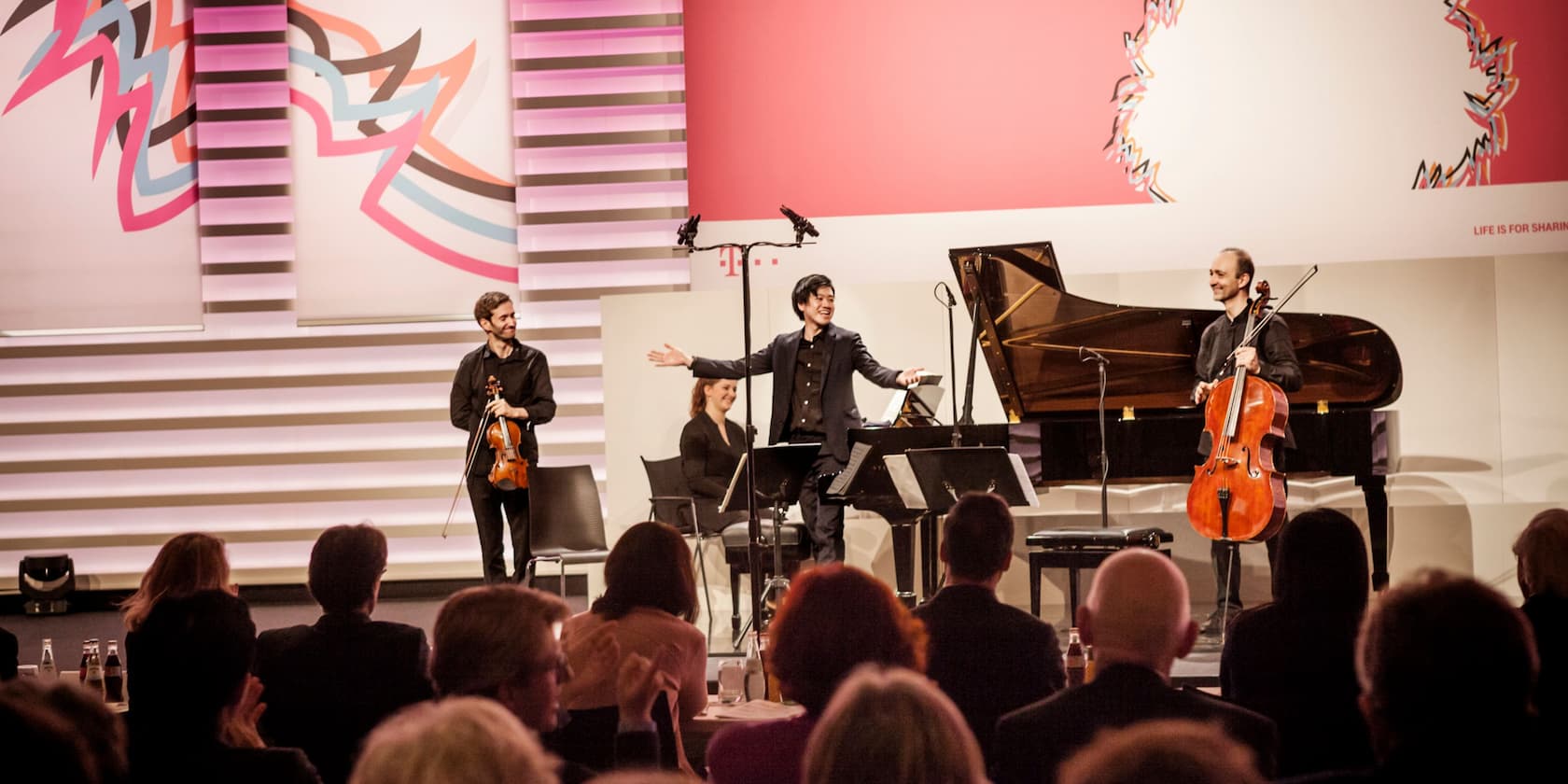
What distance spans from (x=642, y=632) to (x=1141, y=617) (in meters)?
1.05

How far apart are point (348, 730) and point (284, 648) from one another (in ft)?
0.79

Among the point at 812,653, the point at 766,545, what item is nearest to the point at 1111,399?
the point at 766,545

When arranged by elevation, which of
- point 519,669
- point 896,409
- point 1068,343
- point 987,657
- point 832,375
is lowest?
point 987,657

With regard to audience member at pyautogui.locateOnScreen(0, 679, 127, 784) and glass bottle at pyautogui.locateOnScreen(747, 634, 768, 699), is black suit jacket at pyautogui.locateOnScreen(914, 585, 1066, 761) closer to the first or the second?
glass bottle at pyautogui.locateOnScreen(747, 634, 768, 699)

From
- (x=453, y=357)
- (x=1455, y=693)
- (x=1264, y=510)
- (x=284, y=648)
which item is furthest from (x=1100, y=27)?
(x=1455, y=693)

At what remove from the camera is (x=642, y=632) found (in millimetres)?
2865

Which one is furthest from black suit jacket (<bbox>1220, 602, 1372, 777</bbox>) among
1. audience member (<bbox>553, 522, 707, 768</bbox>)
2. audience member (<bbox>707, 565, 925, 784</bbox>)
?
audience member (<bbox>553, 522, 707, 768</bbox>)

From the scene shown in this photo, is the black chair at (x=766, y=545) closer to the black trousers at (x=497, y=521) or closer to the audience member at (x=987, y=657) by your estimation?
the black trousers at (x=497, y=521)

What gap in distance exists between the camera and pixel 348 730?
2.94 meters

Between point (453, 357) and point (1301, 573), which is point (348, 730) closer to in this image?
point (1301, 573)

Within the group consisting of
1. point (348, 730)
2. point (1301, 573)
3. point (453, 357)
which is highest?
point (453, 357)

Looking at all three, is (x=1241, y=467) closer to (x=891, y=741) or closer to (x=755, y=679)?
(x=755, y=679)

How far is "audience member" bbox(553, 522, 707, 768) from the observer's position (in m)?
2.73

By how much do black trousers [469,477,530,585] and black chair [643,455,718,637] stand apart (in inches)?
25.7
